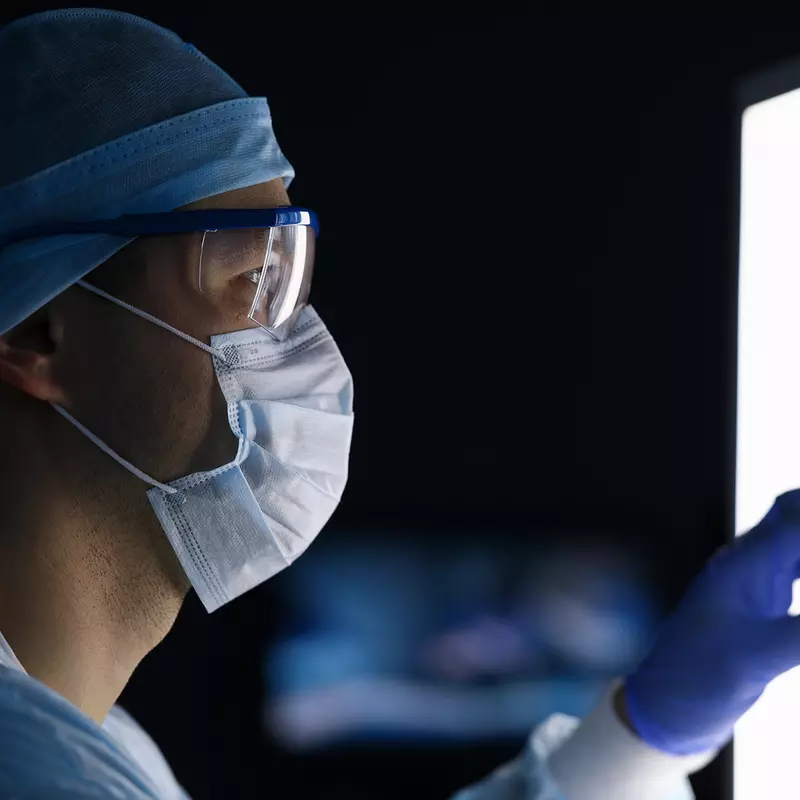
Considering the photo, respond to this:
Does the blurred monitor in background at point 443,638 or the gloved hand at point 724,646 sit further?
the blurred monitor in background at point 443,638

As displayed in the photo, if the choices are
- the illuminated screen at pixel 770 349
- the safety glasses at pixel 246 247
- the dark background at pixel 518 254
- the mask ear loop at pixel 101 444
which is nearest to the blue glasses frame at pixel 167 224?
the safety glasses at pixel 246 247

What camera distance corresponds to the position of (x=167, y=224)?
1.08m

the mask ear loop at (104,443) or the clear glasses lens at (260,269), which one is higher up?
the clear glasses lens at (260,269)

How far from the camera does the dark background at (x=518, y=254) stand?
301 cm

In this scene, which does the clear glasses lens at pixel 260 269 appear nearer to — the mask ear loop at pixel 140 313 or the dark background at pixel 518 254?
the mask ear loop at pixel 140 313

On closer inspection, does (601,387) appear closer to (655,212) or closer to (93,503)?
(655,212)

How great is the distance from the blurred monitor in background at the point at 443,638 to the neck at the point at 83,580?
183 centimetres

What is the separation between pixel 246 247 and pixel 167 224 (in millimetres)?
96

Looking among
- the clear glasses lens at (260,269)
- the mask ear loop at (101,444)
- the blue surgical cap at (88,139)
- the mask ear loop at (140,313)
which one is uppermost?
the blue surgical cap at (88,139)

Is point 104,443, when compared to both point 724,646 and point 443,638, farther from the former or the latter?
point 443,638

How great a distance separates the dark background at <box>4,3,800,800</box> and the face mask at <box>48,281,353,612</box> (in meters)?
1.73

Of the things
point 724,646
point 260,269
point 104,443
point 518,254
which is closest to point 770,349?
point 724,646

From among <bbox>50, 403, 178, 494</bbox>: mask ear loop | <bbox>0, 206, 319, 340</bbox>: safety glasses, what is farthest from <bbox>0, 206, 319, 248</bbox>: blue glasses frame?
<bbox>50, 403, 178, 494</bbox>: mask ear loop

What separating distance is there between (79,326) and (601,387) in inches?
86.5
